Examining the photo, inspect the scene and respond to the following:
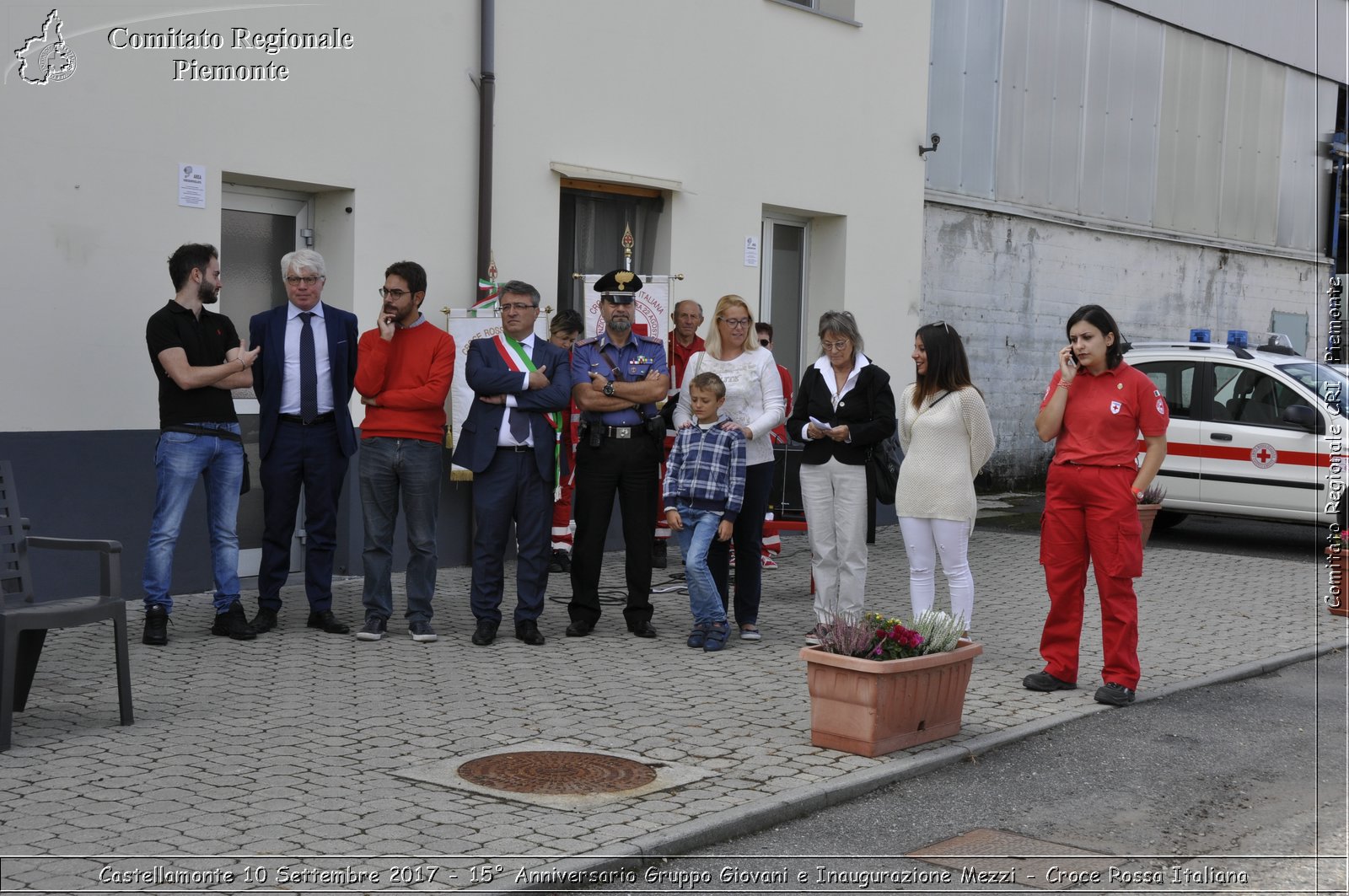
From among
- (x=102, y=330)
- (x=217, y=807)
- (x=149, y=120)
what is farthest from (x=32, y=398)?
(x=217, y=807)

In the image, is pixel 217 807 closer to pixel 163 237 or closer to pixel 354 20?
pixel 163 237

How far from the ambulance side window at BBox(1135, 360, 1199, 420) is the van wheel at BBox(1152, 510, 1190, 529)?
4.09ft

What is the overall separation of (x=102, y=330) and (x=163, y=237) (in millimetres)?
721

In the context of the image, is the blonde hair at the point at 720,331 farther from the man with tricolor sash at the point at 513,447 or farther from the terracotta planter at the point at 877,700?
the terracotta planter at the point at 877,700

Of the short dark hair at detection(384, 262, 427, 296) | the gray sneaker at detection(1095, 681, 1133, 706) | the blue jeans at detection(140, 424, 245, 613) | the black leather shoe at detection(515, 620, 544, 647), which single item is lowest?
the gray sneaker at detection(1095, 681, 1133, 706)

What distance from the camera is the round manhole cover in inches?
217

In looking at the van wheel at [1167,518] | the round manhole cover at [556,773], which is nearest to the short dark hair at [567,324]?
the round manhole cover at [556,773]

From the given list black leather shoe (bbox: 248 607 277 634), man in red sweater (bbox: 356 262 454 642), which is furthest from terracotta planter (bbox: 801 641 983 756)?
black leather shoe (bbox: 248 607 277 634)

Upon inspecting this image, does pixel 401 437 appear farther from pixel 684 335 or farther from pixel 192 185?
pixel 684 335

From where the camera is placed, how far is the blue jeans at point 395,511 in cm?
831

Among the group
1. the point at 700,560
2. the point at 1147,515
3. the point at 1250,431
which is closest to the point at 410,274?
the point at 700,560

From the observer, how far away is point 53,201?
854 centimetres

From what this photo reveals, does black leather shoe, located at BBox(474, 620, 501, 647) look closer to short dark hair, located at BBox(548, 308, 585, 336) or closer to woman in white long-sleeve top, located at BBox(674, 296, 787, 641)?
woman in white long-sleeve top, located at BBox(674, 296, 787, 641)

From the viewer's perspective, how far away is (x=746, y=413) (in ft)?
28.2
